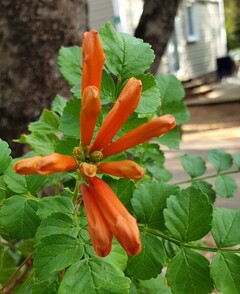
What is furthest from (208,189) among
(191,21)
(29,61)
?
(191,21)

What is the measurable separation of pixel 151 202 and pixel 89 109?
300 mm

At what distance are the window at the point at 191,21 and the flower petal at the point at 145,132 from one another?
51.3 feet

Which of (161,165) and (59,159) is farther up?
(59,159)

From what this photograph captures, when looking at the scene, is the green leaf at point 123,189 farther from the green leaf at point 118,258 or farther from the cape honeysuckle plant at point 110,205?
the green leaf at point 118,258

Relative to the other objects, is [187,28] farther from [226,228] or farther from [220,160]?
[226,228]

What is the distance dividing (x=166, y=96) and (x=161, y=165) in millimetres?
179

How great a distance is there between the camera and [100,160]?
0.65 meters

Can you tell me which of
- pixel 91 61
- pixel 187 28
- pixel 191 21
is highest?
pixel 91 61

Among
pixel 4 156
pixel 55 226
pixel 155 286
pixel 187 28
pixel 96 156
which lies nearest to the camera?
pixel 96 156

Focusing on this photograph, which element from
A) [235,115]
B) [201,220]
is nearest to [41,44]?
[201,220]

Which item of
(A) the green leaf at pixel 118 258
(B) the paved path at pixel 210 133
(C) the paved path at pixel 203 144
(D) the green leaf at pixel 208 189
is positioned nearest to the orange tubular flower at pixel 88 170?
(A) the green leaf at pixel 118 258

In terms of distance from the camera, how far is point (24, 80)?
1847mm

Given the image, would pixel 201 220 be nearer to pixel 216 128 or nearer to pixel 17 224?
pixel 17 224

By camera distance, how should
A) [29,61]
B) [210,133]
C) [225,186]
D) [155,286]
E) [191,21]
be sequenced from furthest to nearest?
[191,21], [210,133], [29,61], [225,186], [155,286]
